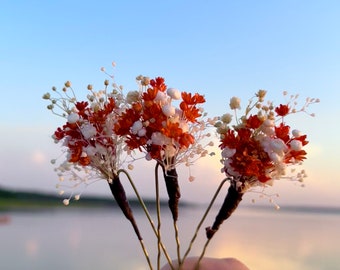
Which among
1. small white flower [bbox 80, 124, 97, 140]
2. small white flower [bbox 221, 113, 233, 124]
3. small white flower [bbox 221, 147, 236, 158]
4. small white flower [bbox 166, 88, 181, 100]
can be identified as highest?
small white flower [bbox 166, 88, 181, 100]

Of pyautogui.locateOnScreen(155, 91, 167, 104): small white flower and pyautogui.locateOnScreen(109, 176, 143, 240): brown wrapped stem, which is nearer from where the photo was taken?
pyautogui.locateOnScreen(155, 91, 167, 104): small white flower

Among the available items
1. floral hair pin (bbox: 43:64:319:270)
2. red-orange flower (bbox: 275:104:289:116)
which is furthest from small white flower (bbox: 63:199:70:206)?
red-orange flower (bbox: 275:104:289:116)

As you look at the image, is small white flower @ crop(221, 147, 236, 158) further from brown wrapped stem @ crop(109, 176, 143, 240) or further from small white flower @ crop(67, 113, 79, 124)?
small white flower @ crop(67, 113, 79, 124)

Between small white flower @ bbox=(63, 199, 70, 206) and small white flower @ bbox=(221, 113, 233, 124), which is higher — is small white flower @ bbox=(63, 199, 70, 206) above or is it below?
below

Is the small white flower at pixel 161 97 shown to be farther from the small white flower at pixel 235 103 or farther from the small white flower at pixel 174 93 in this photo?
the small white flower at pixel 235 103

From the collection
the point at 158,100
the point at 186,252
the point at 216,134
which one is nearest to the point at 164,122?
the point at 158,100

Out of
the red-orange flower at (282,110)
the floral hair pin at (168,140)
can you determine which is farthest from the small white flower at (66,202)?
the red-orange flower at (282,110)

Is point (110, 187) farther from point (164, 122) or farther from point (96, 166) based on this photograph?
point (164, 122)

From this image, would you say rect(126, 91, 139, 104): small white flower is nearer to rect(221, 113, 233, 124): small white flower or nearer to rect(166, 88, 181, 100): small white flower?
rect(166, 88, 181, 100): small white flower
